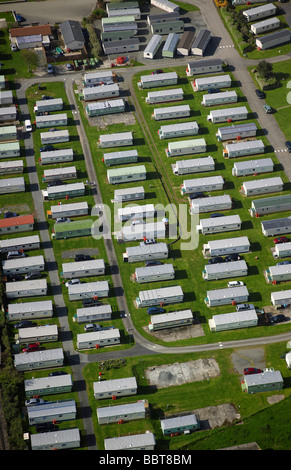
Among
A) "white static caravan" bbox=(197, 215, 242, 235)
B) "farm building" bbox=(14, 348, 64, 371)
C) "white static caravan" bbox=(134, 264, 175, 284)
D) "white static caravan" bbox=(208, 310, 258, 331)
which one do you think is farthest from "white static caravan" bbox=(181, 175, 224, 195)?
"farm building" bbox=(14, 348, 64, 371)

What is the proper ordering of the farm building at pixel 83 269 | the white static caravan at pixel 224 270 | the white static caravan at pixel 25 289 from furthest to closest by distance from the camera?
the farm building at pixel 83 269, the white static caravan at pixel 224 270, the white static caravan at pixel 25 289

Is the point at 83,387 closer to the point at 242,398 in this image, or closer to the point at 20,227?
the point at 242,398


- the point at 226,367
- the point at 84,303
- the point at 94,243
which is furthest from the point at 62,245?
the point at 226,367

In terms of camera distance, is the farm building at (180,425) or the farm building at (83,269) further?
the farm building at (83,269)

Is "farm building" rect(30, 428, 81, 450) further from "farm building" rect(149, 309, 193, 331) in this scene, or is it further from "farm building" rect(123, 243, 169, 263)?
"farm building" rect(123, 243, 169, 263)

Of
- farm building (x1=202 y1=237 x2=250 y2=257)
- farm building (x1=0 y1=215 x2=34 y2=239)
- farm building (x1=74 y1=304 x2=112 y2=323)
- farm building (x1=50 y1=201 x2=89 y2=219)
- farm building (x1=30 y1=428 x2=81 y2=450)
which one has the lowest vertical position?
farm building (x1=30 y1=428 x2=81 y2=450)

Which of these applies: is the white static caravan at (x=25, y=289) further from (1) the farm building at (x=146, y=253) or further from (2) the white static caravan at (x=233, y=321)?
(2) the white static caravan at (x=233, y=321)

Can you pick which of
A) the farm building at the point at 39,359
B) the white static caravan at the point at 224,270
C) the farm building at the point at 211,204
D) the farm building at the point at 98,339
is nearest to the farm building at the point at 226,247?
the white static caravan at the point at 224,270
